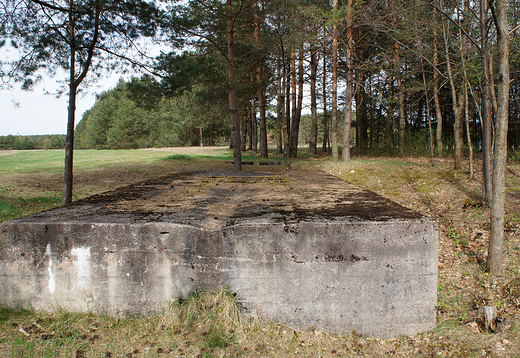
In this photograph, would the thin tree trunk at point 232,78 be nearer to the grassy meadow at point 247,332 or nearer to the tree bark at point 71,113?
the tree bark at point 71,113

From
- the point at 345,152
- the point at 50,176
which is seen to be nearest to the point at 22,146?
the point at 50,176

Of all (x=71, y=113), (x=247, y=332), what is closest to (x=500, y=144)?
(x=247, y=332)

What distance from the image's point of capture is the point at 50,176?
38.4 ft

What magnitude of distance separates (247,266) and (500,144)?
363 centimetres

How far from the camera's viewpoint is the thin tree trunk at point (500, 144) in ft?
13.7

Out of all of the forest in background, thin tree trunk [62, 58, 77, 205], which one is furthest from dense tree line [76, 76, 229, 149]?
thin tree trunk [62, 58, 77, 205]

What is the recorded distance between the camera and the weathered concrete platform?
116 inches

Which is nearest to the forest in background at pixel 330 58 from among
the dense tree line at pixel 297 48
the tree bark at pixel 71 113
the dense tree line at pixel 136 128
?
the dense tree line at pixel 297 48

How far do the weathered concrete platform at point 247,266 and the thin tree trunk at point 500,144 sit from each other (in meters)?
2.13

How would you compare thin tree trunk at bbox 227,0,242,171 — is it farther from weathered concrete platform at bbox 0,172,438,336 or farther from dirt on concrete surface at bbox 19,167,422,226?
weathered concrete platform at bbox 0,172,438,336

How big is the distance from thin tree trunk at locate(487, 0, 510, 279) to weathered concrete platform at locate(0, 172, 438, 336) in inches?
84.0

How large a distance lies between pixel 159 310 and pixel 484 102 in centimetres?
664

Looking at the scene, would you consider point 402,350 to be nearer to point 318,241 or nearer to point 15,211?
point 318,241

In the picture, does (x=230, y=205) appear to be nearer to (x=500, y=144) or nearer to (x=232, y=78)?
(x=500, y=144)
